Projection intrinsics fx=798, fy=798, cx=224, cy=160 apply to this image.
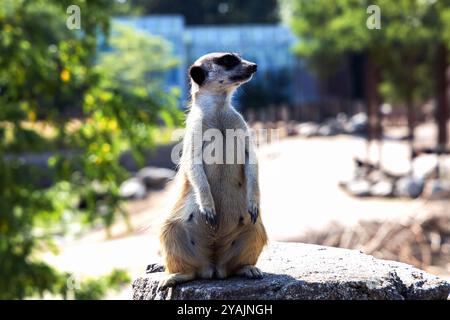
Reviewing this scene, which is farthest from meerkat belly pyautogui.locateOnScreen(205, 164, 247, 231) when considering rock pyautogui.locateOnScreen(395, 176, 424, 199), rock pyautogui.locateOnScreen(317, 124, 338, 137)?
rock pyautogui.locateOnScreen(317, 124, 338, 137)

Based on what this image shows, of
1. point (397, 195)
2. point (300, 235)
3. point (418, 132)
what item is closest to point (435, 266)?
point (300, 235)

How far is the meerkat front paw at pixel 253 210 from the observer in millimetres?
4215

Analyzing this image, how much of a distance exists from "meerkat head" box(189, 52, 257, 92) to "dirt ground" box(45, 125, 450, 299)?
0.91 metres

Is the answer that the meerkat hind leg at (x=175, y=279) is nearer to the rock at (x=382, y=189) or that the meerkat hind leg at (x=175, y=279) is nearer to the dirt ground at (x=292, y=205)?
the dirt ground at (x=292, y=205)

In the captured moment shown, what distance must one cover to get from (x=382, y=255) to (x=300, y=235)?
1.58m

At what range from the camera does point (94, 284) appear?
884 centimetres

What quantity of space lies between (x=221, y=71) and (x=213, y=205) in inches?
28.1

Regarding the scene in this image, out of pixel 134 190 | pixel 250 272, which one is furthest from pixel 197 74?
pixel 134 190

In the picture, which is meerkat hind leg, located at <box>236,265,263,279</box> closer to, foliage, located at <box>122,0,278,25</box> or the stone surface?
the stone surface

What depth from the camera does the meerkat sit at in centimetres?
427

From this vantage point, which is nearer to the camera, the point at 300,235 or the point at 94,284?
the point at 94,284

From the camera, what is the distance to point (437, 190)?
18.2m

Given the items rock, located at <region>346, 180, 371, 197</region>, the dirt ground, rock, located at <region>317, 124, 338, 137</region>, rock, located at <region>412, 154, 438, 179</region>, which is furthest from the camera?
rock, located at <region>317, 124, 338, 137</region>

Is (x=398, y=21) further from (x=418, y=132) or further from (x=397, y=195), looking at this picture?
(x=418, y=132)
